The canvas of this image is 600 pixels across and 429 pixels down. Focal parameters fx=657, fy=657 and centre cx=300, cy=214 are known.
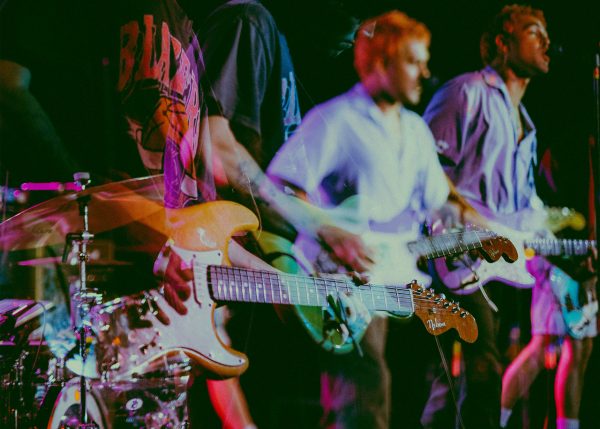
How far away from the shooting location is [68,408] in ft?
7.14

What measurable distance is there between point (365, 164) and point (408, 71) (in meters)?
0.51

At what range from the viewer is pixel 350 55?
102 inches

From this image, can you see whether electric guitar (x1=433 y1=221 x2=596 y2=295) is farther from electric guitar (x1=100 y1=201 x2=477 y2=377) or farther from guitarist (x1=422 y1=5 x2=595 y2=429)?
electric guitar (x1=100 y1=201 x2=477 y2=377)

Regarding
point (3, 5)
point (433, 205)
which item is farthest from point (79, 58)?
point (433, 205)

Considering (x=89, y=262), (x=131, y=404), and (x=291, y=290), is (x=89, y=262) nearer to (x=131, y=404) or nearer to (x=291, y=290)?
(x=131, y=404)

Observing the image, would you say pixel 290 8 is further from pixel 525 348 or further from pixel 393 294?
pixel 525 348

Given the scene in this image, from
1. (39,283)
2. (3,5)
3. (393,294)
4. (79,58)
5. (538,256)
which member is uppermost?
(3,5)

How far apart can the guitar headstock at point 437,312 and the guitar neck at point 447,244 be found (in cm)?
17

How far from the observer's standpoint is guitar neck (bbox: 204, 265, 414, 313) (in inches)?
78.9

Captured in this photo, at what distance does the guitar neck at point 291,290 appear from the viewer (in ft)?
6.57

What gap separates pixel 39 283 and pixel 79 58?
825mm

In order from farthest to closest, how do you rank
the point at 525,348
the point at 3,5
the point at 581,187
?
the point at 581,187
the point at 525,348
the point at 3,5

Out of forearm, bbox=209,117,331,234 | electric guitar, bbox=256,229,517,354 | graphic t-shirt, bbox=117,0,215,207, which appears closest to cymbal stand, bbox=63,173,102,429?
graphic t-shirt, bbox=117,0,215,207

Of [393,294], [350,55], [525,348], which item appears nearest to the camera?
[393,294]
